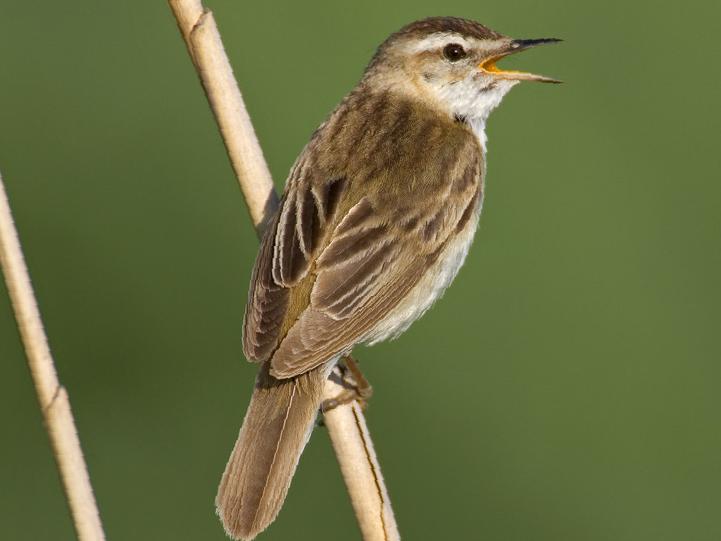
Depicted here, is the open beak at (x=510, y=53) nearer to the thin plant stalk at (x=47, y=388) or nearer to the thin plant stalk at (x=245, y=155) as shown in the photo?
the thin plant stalk at (x=245, y=155)

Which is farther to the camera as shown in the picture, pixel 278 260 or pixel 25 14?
pixel 25 14

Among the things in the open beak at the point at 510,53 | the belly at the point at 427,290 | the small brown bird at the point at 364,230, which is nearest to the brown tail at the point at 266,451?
the small brown bird at the point at 364,230

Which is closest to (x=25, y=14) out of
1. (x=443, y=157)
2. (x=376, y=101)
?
(x=376, y=101)

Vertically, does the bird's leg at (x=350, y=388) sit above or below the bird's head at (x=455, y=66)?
below

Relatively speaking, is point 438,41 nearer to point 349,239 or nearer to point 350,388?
point 349,239

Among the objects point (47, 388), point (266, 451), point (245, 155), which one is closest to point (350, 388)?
point (266, 451)

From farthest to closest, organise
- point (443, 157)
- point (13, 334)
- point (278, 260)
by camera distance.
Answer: point (13, 334)
point (443, 157)
point (278, 260)

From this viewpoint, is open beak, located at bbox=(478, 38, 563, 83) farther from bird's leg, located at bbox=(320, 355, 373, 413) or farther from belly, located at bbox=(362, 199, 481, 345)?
bird's leg, located at bbox=(320, 355, 373, 413)

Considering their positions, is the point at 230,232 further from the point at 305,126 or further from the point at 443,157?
the point at 443,157
